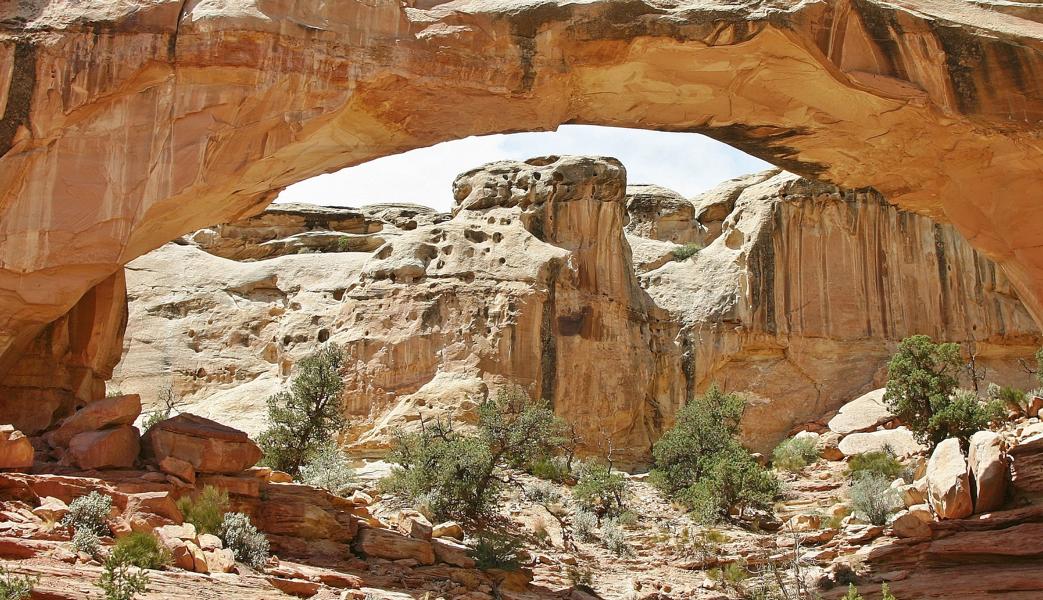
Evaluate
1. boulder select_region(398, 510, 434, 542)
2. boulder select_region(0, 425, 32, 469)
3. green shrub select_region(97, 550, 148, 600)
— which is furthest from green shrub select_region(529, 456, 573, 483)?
green shrub select_region(97, 550, 148, 600)

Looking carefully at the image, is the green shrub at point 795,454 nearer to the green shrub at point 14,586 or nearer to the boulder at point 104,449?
the boulder at point 104,449

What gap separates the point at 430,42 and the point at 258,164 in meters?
2.84

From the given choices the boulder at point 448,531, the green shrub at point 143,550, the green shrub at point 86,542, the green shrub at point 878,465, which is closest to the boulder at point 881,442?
the green shrub at point 878,465

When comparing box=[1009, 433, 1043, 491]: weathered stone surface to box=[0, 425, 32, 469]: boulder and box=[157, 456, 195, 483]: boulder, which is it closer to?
box=[157, 456, 195, 483]: boulder

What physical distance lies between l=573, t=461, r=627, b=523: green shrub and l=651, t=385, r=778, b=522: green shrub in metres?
1.50

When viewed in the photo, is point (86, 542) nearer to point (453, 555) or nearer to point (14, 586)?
point (14, 586)

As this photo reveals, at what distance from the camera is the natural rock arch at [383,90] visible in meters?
13.9

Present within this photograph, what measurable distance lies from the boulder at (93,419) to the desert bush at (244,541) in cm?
223

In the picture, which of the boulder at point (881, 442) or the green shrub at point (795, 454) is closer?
the boulder at point (881, 442)

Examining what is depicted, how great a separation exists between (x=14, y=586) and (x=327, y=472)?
1139 cm

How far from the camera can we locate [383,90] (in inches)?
579

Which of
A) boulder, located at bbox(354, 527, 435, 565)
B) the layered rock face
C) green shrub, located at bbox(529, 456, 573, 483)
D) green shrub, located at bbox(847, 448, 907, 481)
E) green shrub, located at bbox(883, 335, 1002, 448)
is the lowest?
boulder, located at bbox(354, 527, 435, 565)

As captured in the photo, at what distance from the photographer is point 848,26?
14.7 meters

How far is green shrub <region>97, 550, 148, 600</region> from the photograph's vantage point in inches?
391
